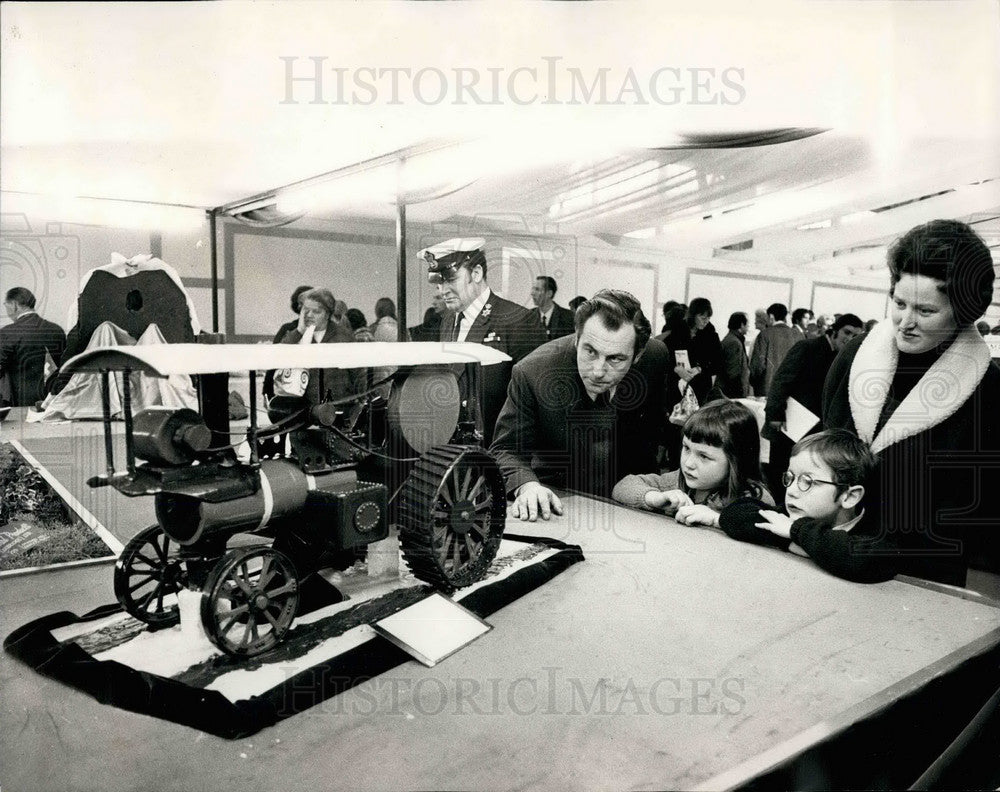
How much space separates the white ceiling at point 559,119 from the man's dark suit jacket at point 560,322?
0.22 metres

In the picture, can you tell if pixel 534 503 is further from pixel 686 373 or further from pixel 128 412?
pixel 128 412

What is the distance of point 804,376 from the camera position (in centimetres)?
186

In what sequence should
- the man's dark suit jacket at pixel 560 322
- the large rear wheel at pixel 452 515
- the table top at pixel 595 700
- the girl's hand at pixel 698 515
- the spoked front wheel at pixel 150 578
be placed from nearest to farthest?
the table top at pixel 595 700 < the spoked front wheel at pixel 150 578 < the large rear wheel at pixel 452 515 < the girl's hand at pixel 698 515 < the man's dark suit jacket at pixel 560 322

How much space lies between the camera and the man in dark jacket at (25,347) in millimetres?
1054

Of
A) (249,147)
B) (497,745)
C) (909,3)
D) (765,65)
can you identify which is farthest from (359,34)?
(497,745)

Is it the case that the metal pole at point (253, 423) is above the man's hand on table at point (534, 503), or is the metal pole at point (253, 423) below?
above

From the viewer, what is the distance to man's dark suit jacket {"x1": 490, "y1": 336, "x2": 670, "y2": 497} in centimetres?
198

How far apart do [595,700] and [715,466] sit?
104 centimetres

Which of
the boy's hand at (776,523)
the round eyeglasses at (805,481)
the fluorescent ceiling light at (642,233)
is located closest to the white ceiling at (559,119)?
the fluorescent ceiling light at (642,233)

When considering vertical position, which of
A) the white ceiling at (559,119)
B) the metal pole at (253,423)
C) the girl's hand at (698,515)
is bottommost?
the girl's hand at (698,515)

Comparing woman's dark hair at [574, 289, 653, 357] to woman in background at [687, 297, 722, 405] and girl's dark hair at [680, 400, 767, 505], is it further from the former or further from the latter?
girl's dark hair at [680, 400, 767, 505]

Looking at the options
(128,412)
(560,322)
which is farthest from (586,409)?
(128,412)

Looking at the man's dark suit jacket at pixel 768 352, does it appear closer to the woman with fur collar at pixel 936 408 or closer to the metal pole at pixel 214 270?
the woman with fur collar at pixel 936 408

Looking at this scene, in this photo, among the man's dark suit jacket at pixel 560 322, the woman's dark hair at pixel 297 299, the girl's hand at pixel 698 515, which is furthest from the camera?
the man's dark suit jacket at pixel 560 322
